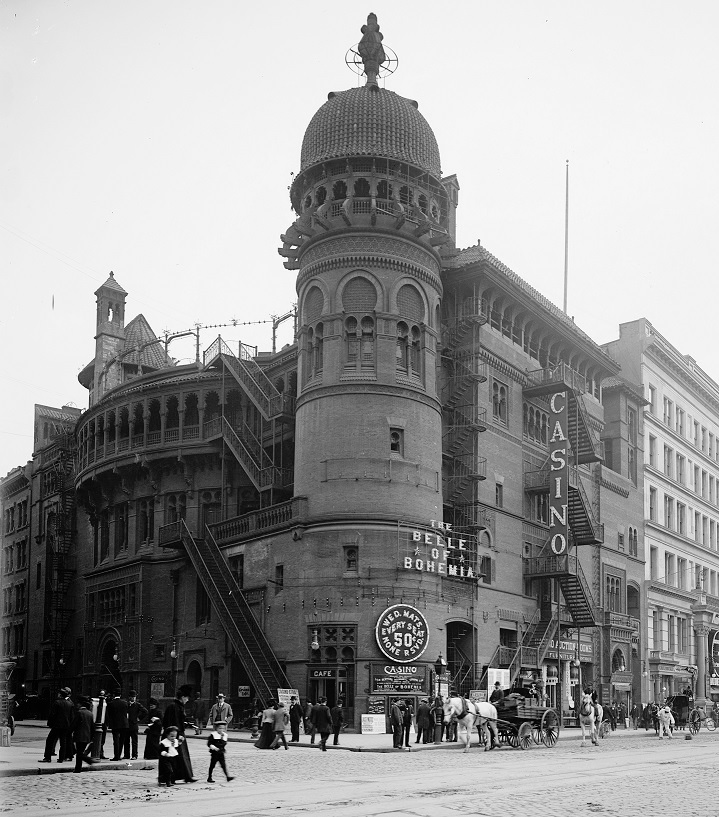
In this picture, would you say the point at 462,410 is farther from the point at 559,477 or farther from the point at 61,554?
the point at 61,554

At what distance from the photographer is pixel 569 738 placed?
44.1 m

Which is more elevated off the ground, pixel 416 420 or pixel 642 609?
pixel 416 420

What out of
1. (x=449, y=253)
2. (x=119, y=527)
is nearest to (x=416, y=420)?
(x=449, y=253)

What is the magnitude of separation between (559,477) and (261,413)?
14.9m

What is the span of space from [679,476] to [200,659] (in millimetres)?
39988

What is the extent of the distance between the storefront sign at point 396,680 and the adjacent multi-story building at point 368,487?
0.29 feet

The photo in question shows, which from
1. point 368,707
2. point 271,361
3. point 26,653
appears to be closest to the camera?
point 368,707

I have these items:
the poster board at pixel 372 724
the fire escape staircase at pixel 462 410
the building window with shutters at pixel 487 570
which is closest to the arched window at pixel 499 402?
the fire escape staircase at pixel 462 410

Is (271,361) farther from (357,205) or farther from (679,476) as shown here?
(679,476)

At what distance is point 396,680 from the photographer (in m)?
44.2

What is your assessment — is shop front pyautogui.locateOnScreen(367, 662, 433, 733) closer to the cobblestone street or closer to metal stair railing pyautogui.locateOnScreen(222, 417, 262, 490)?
the cobblestone street

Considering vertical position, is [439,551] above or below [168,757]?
above

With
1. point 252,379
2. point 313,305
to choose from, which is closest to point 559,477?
point 313,305

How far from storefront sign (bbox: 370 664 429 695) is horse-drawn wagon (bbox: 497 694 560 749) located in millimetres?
7758
